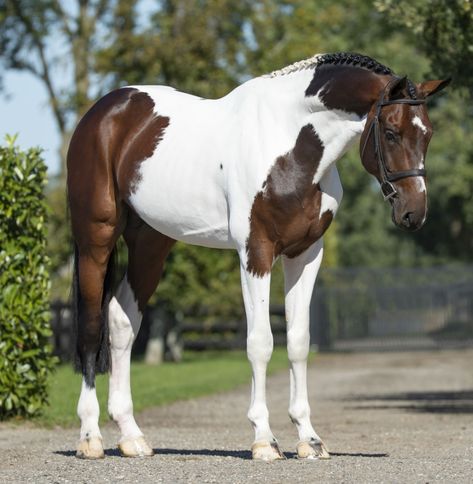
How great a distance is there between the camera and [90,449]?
8203 millimetres

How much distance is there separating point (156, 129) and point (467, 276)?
26805mm

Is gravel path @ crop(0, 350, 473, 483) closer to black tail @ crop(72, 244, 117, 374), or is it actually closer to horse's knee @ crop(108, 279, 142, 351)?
black tail @ crop(72, 244, 117, 374)

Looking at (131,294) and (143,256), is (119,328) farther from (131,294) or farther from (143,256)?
(143,256)

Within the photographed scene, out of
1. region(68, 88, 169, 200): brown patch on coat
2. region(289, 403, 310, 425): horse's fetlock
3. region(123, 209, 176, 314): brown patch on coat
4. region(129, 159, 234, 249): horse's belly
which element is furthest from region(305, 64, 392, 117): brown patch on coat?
region(289, 403, 310, 425): horse's fetlock

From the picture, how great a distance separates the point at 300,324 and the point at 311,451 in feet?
2.77

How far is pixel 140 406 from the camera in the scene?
14516 mm

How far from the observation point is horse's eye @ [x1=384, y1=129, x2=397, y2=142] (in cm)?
722

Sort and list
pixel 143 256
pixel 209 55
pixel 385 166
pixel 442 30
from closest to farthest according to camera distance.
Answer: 1. pixel 385 166
2. pixel 143 256
3. pixel 442 30
4. pixel 209 55

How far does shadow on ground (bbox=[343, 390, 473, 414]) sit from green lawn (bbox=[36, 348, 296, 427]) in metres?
2.64

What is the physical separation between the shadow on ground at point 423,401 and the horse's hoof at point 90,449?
20.8ft

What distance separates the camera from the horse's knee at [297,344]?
777 cm

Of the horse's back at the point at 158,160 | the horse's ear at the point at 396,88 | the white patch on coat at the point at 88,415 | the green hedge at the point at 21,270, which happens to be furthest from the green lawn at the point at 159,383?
the horse's ear at the point at 396,88

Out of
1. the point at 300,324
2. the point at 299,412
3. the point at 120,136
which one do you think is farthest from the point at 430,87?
the point at 120,136

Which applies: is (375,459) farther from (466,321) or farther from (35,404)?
(466,321)
